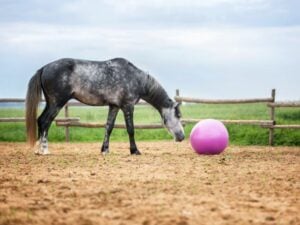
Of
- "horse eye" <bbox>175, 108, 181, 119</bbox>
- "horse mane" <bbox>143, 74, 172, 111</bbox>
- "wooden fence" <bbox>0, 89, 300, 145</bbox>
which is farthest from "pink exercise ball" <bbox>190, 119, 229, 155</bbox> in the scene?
"wooden fence" <bbox>0, 89, 300, 145</bbox>

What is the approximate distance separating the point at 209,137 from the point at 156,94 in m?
1.62

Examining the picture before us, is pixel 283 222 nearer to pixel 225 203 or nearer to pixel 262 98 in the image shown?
pixel 225 203

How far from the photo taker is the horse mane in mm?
11539

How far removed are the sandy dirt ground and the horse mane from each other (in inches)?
88.3

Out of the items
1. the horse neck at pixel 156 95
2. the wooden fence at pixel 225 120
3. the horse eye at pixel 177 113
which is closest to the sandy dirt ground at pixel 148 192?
the horse eye at pixel 177 113

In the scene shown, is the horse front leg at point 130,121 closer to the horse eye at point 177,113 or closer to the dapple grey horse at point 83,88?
the dapple grey horse at point 83,88

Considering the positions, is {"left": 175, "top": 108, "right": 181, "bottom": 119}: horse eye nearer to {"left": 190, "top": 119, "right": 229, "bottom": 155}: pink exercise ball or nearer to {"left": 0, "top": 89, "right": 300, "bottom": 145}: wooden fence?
{"left": 190, "top": 119, "right": 229, "bottom": 155}: pink exercise ball

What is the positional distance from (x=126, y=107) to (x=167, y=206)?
247 inches

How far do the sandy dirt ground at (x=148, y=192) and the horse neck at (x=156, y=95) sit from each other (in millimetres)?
2239

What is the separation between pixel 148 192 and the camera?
5.86 m

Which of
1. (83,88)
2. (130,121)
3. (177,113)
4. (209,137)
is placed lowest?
(209,137)

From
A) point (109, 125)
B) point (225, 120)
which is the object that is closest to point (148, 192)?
point (109, 125)

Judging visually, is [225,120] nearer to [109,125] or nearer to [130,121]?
[130,121]

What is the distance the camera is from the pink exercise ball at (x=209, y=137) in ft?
35.5
